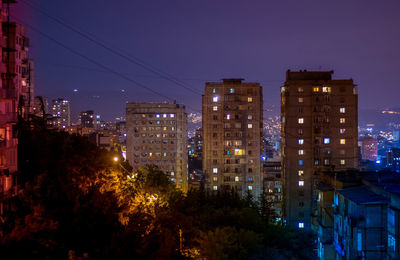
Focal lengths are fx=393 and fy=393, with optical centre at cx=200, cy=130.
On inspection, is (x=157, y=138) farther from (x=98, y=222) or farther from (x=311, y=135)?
(x=98, y=222)

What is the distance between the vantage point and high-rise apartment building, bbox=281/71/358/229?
3781 cm

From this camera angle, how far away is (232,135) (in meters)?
45.8

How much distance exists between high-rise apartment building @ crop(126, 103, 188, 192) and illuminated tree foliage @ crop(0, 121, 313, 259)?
127 ft

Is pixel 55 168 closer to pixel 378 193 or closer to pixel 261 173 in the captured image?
pixel 378 193

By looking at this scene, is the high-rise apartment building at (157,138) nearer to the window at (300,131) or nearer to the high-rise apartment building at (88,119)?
the window at (300,131)

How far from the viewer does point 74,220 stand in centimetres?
1356

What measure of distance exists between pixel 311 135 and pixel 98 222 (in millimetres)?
27902

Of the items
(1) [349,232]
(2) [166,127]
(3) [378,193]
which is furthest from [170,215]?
(2) [166,127]

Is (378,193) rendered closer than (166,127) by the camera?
Yes

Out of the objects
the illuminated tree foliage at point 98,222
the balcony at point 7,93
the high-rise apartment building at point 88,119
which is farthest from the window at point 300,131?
the high-rise apartment building at point 88,119

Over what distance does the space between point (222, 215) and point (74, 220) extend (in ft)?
33.0

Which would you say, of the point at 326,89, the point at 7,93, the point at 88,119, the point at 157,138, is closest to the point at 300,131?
the point at 326,89

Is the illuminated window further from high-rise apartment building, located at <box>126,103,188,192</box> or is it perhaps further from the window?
high-rise apartment building, located at <box>126,103,188,192</box>

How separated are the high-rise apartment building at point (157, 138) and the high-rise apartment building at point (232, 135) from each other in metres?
16.0
